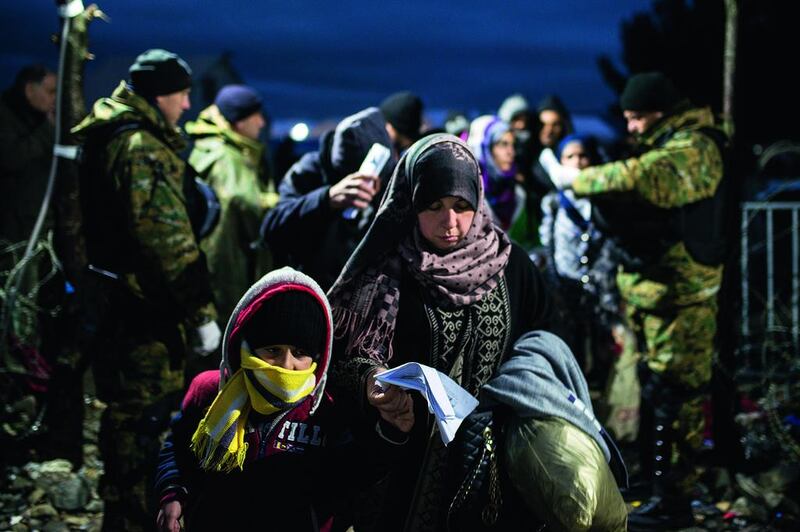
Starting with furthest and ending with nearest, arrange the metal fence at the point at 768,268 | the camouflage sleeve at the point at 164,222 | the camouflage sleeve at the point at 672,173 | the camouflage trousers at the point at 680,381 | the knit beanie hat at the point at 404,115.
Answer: the metal fence at the point at 768,268 < the knit beanie hat at the point at 404,115 < the camouflage trousers at the point at 680,381 < the camouflage sleeve at the point at 672,173 < the camouflage sleeve at the point at 164,222

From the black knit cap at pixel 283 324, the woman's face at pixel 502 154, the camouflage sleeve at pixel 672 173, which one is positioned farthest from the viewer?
the woman's face at pixel 502 154

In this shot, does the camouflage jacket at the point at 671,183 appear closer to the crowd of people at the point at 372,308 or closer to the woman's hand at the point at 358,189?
the crowd of people at the point at 372,308

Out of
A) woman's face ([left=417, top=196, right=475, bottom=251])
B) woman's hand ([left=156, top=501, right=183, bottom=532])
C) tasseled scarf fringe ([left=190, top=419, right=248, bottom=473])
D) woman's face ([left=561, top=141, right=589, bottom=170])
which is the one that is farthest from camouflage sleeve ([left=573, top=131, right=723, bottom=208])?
woman's hand ([left=156, top=501, right=183, bottom=532])

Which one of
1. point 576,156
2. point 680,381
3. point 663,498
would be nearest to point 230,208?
point 576,156

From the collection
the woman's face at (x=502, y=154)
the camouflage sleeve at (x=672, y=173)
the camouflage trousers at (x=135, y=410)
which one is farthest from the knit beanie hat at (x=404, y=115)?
the camouflage trousers at (x=135, y=410)

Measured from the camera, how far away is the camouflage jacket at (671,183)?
16.8 feet

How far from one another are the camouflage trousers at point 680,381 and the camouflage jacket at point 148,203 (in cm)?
257

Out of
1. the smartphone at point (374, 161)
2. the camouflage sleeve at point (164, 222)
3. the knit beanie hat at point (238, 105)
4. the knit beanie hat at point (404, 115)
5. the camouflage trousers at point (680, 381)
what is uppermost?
the knit beanie hat at point (238, 105)

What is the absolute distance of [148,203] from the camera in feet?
14.0

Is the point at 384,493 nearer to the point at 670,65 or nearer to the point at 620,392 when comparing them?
the point at 620,392

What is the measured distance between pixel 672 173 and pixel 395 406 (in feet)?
9.69

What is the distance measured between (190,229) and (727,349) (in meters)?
3.71

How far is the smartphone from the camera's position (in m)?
4.12

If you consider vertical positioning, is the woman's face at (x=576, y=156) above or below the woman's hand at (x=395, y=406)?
above
